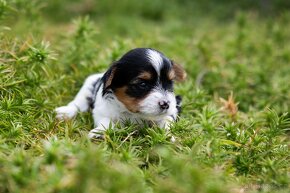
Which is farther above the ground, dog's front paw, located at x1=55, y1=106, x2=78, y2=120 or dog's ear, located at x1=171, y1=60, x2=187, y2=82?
dog's ear, located at x1=171, y1=60, x2=187, y2=82

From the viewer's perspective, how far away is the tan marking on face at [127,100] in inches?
201

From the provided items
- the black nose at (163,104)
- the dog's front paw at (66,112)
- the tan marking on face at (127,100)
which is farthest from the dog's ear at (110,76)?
the dog's front paw at (66,112)

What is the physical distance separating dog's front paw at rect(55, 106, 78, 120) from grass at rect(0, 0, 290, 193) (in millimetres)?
87

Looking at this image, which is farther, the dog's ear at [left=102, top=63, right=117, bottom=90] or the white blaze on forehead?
the dog's ear at [left=102, top=63, right=117, bottom=90]

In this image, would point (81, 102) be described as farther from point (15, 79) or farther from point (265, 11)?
point (265, 11)

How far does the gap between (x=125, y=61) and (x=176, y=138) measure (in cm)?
102

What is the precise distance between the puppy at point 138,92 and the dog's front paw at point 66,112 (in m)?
0.41

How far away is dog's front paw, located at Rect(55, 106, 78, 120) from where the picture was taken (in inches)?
229

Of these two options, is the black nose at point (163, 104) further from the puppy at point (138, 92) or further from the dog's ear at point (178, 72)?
the dog's ear at point (178, 72)

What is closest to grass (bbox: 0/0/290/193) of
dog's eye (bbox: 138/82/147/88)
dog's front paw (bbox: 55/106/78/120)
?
dog's front paw (bbox: 55/106/78/120)

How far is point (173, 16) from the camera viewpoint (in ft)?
40.4

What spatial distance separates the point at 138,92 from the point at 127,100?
18 cm

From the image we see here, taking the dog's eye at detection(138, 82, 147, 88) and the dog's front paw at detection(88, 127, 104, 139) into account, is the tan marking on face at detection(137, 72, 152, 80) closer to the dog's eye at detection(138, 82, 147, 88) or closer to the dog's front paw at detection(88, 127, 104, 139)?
the dog's eye at detection(138, 82, 147, 88)

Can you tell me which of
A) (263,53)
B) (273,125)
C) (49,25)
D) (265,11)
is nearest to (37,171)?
(273,125)
